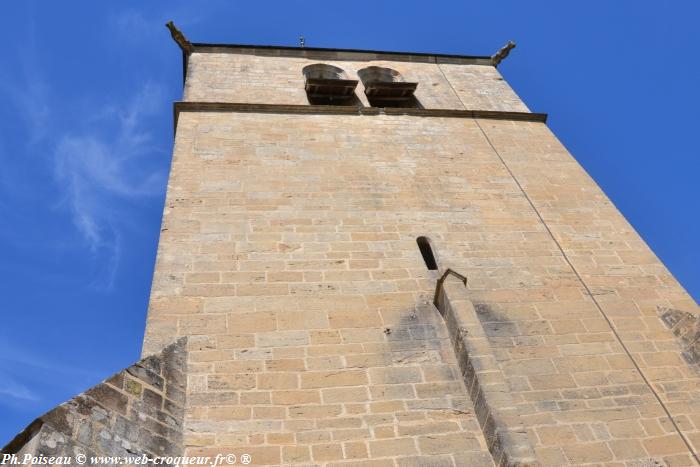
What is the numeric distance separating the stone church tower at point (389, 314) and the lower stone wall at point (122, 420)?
1cm

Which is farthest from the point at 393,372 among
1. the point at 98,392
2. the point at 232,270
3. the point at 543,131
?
the point at 543,131

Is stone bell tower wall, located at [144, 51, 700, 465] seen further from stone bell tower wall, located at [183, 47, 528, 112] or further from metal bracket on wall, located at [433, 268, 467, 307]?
stone bell tower wall, located at [183, 47, 528, 112]

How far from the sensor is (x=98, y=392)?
4047mm

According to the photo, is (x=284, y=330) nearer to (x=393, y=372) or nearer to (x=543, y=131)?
(x=393, y=372)

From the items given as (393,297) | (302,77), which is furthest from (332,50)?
(393,297)

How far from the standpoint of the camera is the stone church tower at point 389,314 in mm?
4516

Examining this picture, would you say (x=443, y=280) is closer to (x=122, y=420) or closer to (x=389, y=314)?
(x=389, y=314)

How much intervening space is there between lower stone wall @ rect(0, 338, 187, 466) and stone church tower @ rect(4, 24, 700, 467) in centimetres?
1

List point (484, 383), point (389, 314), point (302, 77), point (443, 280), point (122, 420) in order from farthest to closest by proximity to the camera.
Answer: point (302, 77), point (443, 280), point (389, 314), point (484, 383), point (122, 420)

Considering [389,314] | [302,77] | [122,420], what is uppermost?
[302,77]

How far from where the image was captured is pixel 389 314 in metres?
5.66

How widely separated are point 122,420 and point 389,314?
8.16 ft

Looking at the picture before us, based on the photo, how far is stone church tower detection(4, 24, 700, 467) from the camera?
4.52 meters

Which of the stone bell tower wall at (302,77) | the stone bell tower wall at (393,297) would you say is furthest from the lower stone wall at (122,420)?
the stone bell tower wall at (302,77)
